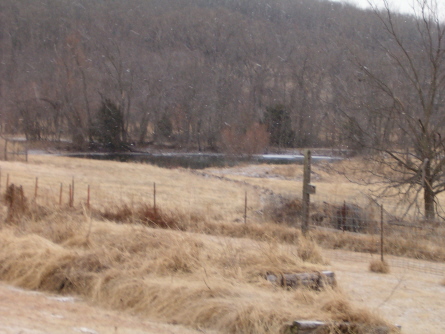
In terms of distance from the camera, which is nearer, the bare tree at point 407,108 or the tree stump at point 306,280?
the tree stump at point 306,280

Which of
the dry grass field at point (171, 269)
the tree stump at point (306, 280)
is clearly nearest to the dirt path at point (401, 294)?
the tree stump at point (306, 280)

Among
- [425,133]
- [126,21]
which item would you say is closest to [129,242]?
[425,133]

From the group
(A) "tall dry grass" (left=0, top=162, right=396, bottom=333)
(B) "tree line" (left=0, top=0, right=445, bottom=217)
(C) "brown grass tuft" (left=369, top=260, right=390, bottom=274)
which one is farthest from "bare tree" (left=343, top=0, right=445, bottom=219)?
(A) "tall dry grass" (left=0, top=162, right=396, bottom=333)

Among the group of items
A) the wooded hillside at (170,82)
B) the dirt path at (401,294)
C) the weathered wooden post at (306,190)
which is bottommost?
the dirt path at (401,294)

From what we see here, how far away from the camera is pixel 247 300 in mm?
7430

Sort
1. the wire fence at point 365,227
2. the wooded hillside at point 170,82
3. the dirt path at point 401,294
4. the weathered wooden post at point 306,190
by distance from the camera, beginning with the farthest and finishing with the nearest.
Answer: the wooded hillside at point 170,82
the weathered wooden post at point 306,190
the wire fence at point 365,227
the dirt path at point 401,294

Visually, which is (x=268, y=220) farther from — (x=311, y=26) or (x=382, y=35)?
(x=311, y=26)

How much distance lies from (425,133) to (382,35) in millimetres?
5133

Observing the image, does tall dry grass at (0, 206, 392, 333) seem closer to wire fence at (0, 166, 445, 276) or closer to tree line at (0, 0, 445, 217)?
wire fence at (0, 166, 445, 276)

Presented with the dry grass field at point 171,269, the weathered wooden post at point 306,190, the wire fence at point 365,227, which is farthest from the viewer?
the weathered wooden post at point 306,190

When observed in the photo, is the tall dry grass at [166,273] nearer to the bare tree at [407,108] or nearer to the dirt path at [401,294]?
the dirt path at [401,294]

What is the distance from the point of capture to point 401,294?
30.7 feet

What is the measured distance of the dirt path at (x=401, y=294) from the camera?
7930mm

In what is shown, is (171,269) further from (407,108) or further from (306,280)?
(407,108)
